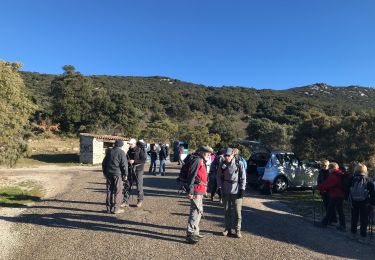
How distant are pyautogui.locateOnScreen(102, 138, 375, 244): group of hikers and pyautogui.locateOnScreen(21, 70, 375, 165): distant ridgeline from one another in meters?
7.60

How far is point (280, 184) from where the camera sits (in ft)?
49.6

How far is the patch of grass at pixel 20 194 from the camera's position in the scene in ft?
38.4

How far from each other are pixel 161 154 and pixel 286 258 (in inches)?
529

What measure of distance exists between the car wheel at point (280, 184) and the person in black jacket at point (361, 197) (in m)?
6.33

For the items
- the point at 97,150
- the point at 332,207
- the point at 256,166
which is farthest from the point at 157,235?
the point at 97,150

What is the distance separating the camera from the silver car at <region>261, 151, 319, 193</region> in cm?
1480

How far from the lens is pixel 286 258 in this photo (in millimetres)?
6598

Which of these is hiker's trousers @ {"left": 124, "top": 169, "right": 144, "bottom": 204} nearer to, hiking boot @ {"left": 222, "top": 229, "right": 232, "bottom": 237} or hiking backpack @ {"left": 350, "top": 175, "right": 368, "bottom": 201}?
hiking boot @ {"left": 222, "top": 229, "right": 232, "bottom": 237}

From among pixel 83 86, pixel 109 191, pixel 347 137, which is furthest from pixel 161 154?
pixel 83 86

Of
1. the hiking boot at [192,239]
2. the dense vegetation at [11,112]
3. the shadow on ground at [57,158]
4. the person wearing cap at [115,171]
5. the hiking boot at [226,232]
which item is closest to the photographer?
the hiking boot at [192,239]

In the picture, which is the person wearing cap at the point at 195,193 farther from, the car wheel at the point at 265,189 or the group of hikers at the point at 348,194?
the car wheel at the point at 265,189

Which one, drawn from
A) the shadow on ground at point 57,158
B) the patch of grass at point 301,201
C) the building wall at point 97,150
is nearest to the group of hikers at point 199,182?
the patch of grass at point 301,201

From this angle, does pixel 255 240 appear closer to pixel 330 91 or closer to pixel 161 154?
pixel 161 154

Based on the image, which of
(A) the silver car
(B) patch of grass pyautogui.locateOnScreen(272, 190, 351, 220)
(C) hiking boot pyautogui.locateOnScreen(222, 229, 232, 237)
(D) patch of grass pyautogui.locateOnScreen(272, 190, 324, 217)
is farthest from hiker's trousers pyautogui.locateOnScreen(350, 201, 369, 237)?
(A) the silver car
